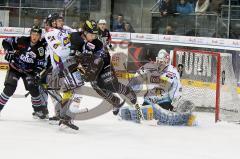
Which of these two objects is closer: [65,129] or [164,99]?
[65,129]

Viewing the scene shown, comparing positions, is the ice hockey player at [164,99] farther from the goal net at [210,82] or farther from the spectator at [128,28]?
the spectator at [128,28]

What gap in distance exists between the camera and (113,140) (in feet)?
16.0

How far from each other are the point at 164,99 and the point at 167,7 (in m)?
4.89

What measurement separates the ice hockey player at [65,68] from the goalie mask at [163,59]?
1.17 metres

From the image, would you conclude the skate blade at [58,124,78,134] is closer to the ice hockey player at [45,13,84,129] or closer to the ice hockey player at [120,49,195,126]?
the ice hockey player at [45,13,84,129]

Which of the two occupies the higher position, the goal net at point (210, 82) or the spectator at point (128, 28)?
the spectator at point (128, 28)

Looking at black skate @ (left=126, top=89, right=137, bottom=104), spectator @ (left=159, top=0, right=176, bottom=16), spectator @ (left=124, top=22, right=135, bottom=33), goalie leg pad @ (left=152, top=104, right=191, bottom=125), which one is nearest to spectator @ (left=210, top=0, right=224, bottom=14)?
spectator @ (left=159, top=0, right=176, bottom=16)

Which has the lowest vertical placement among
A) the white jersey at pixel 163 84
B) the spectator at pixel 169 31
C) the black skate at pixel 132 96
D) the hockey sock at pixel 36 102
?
the hockey sock at pixel 36 102

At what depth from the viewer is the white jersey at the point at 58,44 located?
5.19m

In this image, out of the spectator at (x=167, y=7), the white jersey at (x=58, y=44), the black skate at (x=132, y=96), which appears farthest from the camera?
the spectator at (x=167, y=7)

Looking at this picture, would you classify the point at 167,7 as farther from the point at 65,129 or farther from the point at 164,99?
the point at 65,129

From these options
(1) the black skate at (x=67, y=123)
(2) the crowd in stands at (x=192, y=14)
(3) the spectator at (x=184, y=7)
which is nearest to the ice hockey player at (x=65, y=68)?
(1) the black skate at (x=67, y=123)

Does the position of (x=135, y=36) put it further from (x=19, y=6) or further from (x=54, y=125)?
(x=54, y=125)

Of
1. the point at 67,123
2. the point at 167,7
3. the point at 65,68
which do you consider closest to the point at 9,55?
the point at 65,68
